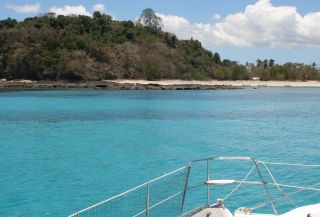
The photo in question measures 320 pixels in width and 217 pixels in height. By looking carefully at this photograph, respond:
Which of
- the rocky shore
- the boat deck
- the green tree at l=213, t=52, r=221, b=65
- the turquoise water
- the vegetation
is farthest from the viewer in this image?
the green tree at l=213, t=52, r=221, b=65

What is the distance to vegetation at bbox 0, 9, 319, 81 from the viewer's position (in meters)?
138

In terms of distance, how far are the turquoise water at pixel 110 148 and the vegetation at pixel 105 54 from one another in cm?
8544

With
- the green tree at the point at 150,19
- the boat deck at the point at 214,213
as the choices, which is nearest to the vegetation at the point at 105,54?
the green tree at the point at 150,19

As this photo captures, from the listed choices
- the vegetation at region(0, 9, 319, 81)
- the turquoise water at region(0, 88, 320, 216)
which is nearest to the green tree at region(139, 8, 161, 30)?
the vegetation at region(0, 9, 319, 81)

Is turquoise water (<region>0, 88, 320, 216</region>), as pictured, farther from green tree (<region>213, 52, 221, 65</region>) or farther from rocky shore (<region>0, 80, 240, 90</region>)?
green tree (<region>213, 52, 221, 65</region>)

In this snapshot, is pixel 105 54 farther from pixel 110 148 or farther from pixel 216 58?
pixel 110 148

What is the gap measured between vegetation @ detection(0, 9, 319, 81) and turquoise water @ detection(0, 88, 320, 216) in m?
85.4

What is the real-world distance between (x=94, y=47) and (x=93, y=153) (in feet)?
400

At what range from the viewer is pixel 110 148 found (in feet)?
99.4

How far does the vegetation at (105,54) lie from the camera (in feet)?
452

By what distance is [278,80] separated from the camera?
186 meters

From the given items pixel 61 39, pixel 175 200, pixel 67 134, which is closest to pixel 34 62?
pixel 61 39

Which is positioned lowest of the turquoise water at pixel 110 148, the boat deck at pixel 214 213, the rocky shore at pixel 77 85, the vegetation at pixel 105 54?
the turquoise water at pixel 110 148

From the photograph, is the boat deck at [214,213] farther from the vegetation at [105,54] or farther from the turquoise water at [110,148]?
the vegetation at [105,54]
